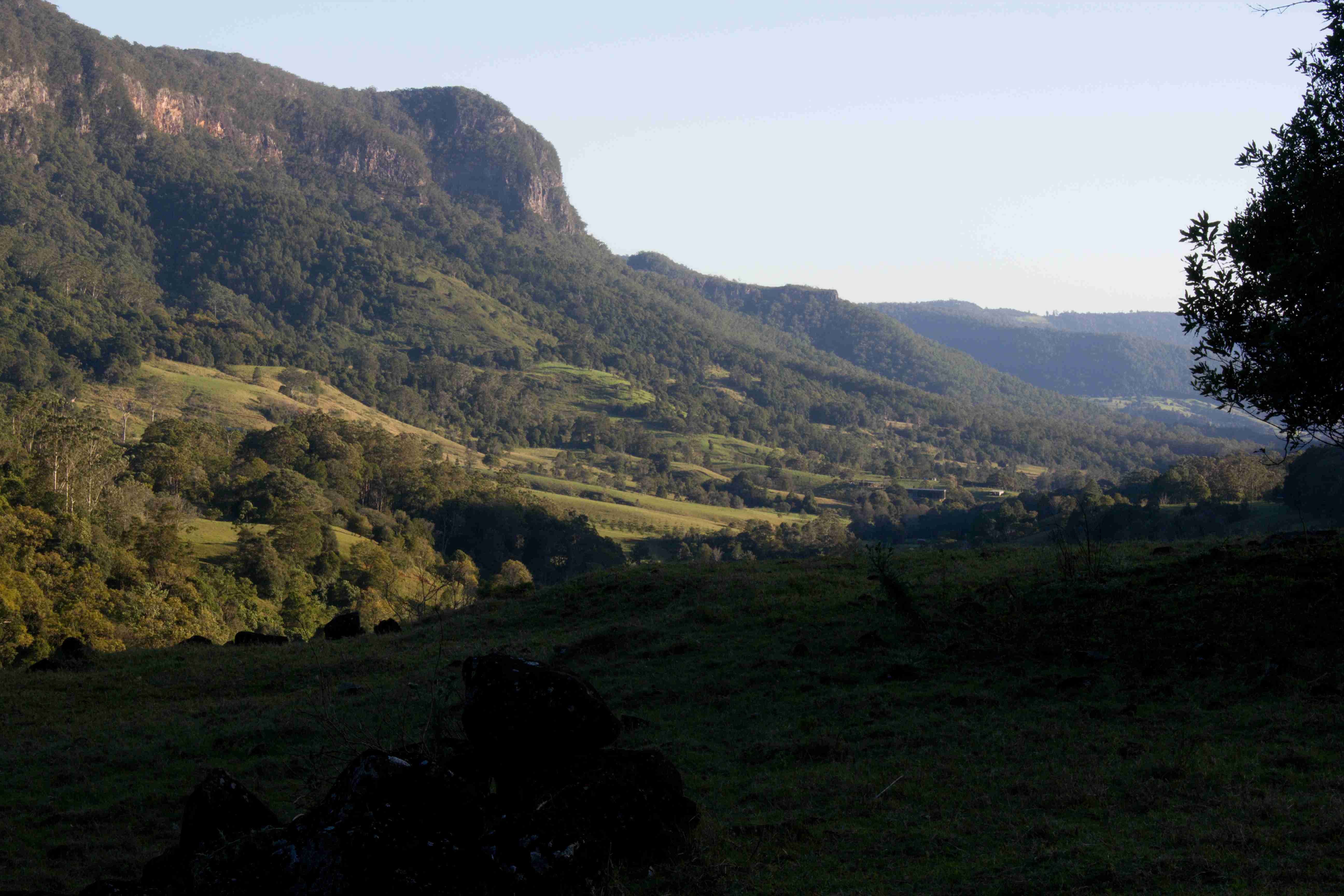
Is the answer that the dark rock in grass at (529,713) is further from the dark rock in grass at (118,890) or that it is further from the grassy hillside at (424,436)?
the grassy hillside at (424,436)

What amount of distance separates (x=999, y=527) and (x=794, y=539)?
2300 cm

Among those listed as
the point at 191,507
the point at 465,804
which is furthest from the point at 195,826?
the point at 191,507

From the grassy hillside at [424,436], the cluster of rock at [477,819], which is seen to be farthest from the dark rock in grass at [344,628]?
the grassy hillside at [424,436]

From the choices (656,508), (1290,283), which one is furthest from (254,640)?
(656,508)

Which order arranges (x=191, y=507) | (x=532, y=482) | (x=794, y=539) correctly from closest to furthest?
(x=191, y=507) → (x=794, y=539) → (x=532, y=482)

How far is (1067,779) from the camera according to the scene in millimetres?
8094

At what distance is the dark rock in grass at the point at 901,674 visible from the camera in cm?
1224

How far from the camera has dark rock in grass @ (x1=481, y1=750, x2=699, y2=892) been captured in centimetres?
630

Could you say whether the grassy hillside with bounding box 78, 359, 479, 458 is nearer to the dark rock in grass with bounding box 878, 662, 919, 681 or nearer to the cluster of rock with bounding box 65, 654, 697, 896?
the dark rock in grass with bounding box 878, 662, 919, 681

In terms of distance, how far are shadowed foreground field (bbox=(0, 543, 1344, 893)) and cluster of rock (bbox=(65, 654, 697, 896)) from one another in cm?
51

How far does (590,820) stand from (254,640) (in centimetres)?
1510

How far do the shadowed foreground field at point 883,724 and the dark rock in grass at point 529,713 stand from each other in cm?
99

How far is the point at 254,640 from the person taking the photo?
19.4m

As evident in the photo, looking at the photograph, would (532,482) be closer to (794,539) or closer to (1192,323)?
(794,539)
